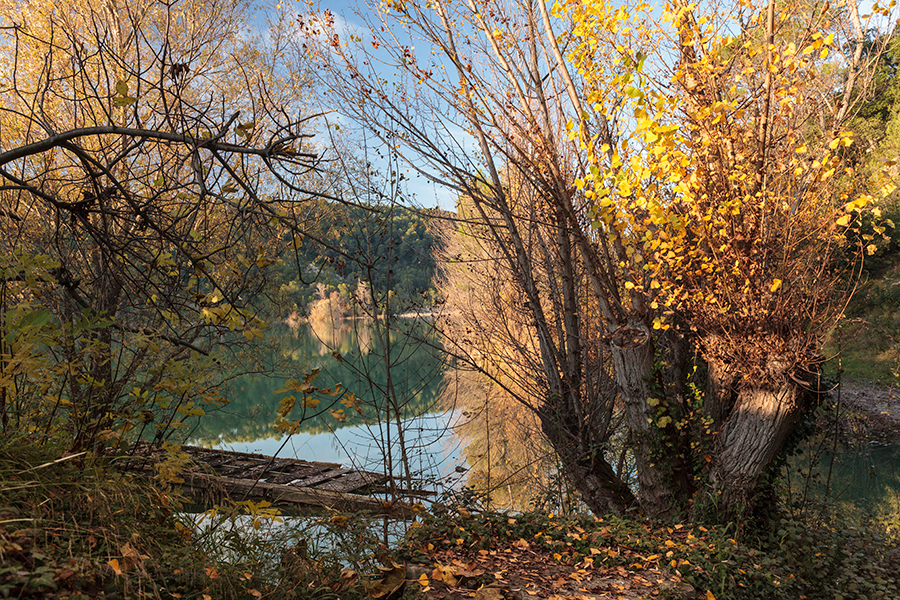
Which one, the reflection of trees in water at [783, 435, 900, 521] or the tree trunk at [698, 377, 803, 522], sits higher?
the tree trunk at [698, 377, 803, 522]

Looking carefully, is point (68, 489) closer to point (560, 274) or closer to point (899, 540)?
point (560, 274)

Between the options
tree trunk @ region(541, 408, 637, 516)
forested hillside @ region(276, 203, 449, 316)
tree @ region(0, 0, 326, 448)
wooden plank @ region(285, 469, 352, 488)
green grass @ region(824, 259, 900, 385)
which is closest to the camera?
tree @ region(0, 0, 326, 448)

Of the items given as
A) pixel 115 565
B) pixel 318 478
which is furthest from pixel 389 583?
pixel 318 478

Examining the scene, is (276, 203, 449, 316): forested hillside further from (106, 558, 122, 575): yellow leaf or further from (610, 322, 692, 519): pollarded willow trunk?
(610, 322, 692, 519): pollarded willow trunk

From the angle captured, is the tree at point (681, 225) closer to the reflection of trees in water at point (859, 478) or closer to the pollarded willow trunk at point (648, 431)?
the pollarded willow trunk at point (648, 431)

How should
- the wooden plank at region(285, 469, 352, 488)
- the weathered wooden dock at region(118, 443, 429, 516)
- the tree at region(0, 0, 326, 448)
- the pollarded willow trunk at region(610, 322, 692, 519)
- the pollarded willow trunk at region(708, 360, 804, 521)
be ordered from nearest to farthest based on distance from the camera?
the tree at region(0, 0, 326, 448), the pollarded willow trunk at region(708, 360, 804, 521), the pollarded willow trunk at region(610, 322, 692, 519), the weathered wooden dock at region(118, 443, 429, 516), the wooden plank at region(285, 469, 352, 488)

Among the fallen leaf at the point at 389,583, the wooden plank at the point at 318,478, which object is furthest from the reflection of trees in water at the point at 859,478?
the wooden plank at the point at 318,478

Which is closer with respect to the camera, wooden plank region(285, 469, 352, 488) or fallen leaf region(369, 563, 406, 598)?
fallen leaf region(369, 563, 406, 598)

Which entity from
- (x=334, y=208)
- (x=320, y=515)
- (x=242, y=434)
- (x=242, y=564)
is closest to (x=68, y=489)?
(x=242, y=564)

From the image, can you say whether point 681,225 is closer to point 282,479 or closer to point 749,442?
point 749,442

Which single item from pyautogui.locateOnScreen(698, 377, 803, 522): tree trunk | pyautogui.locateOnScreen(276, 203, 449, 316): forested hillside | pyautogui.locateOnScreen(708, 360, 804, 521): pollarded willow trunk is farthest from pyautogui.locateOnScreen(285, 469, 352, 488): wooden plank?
pyautogui.locateOnScreen(698, 377, 803, 522): tree trunk

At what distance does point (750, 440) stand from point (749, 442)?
0.07ft

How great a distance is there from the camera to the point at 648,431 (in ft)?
17.9

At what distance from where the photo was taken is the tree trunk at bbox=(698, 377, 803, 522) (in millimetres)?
4996
